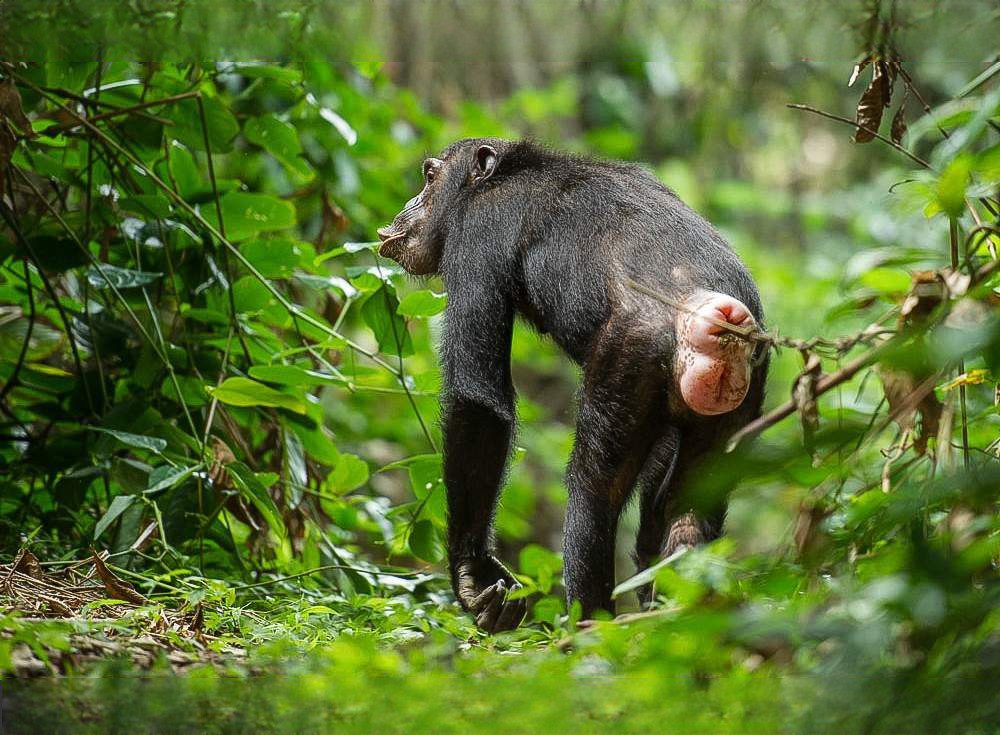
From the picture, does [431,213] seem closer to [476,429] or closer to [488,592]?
[476,429]

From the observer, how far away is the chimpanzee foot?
318 centimetres

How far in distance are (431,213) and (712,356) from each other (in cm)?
163

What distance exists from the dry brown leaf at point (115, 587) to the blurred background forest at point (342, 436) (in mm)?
13

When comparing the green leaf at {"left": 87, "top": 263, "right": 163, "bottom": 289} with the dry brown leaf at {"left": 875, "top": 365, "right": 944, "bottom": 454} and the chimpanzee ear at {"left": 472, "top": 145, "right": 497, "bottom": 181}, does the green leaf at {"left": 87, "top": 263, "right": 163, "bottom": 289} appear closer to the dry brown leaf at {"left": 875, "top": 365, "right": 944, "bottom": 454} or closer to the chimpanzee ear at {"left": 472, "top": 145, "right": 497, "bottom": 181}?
the chimpanzee ear at {"left": 472, "top": 145, "right": 497, "bottom": 181}

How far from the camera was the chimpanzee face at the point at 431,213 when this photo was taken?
4.30 m

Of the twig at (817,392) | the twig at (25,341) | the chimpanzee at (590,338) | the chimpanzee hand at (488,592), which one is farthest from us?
the twig at (25,341)

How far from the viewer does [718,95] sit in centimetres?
499

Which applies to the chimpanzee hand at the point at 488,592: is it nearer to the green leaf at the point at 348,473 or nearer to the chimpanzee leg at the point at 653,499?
the chimpanzee leg at the point at 653,499

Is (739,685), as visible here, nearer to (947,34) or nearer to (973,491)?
(973,491)

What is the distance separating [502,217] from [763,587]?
2.25 meters

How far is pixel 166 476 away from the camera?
12.3ft

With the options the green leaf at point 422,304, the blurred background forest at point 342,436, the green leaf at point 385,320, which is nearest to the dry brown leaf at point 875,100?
the blurred background forest at point 342,436

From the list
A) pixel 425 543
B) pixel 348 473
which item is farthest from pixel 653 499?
pixel 348 473

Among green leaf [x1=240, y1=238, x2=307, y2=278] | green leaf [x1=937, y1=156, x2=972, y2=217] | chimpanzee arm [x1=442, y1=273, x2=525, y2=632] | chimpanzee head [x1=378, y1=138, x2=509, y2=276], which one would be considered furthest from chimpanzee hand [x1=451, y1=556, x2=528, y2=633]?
green leaf [x1=937, y1=156, x2=972, y2=217]
